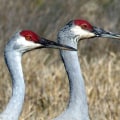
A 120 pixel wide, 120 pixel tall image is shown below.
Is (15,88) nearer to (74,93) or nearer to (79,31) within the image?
(74,93)

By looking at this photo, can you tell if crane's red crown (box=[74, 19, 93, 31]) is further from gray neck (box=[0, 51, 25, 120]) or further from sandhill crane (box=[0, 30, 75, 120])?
gray neck (box=[0, 51, 25, 120])

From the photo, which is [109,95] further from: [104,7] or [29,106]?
[104,7]

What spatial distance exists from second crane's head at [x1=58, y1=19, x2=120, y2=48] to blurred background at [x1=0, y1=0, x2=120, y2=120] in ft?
4.76

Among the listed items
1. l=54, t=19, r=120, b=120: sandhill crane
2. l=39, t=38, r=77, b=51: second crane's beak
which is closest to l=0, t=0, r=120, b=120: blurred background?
l=54, t=19, r=120, b=120: sandhill crane

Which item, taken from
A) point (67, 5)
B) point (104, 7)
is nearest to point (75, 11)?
point (67, 5)

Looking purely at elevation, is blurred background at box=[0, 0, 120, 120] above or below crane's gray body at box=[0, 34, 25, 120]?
below

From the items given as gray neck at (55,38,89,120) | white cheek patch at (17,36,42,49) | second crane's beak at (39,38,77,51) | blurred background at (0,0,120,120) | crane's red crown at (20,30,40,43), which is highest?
crane's red crown at (20,30,40,43)

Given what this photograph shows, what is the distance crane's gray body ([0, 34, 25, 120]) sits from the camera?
888 centimetres

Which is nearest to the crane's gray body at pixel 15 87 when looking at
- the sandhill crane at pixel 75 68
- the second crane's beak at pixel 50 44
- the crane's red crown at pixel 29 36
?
the crane's red crown at pixel 29 36

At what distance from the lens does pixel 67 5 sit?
17469mm

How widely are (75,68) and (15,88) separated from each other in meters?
0.80

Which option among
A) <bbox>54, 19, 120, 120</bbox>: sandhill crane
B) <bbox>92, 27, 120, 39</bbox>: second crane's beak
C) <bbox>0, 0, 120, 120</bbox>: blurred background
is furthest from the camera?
<bbox>0, 0, 120, 120</bbox>: blurred background

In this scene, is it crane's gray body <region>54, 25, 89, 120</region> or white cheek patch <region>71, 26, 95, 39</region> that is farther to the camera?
white cheek patch <region>71, 26, 95, 39</region>

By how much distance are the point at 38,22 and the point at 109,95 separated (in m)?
5.15
